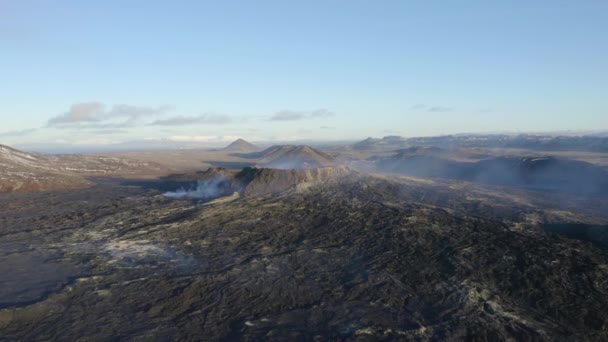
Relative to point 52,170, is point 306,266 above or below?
below

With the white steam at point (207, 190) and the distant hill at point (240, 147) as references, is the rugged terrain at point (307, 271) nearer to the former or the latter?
the white steam at point (207, 190)

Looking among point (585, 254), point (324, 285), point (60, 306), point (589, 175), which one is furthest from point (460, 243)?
point (589, 175)

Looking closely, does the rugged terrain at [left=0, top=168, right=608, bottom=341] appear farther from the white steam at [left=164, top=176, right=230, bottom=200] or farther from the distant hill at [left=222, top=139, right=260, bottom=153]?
the distant hill at [left=222, top=139, right=260, bottom=153]

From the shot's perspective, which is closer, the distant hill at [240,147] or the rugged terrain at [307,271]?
the rugged terrain at [307,271]

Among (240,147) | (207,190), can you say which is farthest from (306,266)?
(240,147)

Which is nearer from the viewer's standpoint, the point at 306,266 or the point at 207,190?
the point at 306,266

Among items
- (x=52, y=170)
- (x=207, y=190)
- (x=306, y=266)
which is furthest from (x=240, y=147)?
(x=306, y=266)

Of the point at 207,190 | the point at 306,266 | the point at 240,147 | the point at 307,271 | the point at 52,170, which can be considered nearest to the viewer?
the point at 307,271

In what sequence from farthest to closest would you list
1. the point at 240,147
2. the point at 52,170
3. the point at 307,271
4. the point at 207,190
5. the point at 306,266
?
the point at 240,147
the point at 52,170
the point at 207,190
the point at 306,266
the point at 307,271

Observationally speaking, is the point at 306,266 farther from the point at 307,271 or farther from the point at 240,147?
the point at 240,147

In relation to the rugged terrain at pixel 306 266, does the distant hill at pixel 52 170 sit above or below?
above

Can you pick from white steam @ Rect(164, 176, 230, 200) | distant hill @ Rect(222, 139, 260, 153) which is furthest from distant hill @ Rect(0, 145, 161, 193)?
distant hill @ Rect(222, 139, 260, 153)

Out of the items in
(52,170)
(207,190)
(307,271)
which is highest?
(52,170)

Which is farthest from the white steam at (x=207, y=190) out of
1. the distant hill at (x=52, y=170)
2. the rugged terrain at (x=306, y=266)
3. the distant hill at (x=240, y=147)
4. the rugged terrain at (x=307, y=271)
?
the distant hill at (x=240, y=147)
